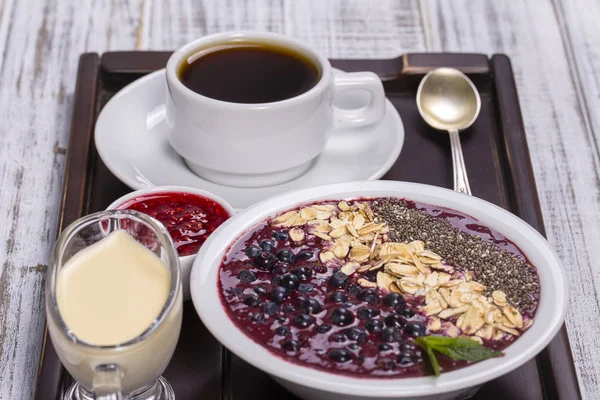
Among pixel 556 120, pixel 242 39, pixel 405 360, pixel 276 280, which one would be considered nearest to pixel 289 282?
pixel 276 280

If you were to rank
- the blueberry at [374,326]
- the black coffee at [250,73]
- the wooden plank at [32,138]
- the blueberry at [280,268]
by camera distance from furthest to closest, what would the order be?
the black coffee at [250,73]
the wooden plank at [32,138]
the blueberry at [280,268]
the blueberry at [374,326]

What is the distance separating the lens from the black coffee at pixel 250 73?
182 centimetres

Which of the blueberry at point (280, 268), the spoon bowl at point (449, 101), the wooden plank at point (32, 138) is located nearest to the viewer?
Result: the blueberry at point (280, 268)

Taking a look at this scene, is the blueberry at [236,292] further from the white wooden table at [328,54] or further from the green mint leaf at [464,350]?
the white wooden table at [328,54]

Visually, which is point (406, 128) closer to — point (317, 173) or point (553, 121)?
point (317, 173)

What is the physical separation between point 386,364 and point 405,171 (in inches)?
30.5

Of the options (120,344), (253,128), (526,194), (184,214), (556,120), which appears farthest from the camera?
(556,120)

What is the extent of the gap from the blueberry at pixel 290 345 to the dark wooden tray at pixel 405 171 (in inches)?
7.0

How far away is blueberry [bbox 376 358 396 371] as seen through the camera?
1260 mm

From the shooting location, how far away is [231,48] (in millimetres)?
1976

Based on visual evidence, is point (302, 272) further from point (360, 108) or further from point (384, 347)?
point (360, 108)

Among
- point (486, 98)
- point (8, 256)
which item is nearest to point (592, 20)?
point (486, 98)

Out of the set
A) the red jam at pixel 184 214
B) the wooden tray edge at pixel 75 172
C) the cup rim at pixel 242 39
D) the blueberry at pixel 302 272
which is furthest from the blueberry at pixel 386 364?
the cup rim at pixel 242 39

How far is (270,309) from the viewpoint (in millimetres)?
1333
